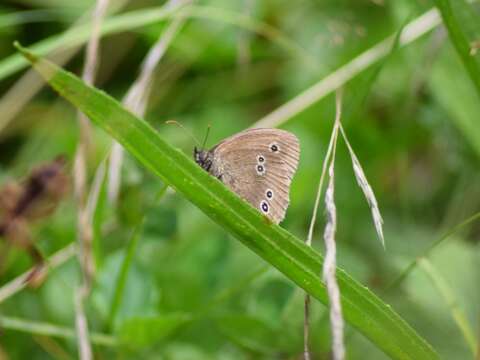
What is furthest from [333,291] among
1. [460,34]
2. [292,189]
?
[292,189]

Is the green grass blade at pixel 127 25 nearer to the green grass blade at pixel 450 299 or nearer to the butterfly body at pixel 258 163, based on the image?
the butterfly body at pixel 258 163

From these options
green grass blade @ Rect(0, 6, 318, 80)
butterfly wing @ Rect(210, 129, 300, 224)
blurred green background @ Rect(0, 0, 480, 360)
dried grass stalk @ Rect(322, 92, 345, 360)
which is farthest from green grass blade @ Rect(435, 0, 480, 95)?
green grass blade @ Rect(0, 6, 318, 80)

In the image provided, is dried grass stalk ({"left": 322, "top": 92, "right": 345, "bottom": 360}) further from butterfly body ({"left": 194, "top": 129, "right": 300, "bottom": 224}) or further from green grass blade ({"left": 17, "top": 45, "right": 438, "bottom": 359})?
butterfly body ({"left": 194, "top": 129, "right": 300, "bottom": 224})

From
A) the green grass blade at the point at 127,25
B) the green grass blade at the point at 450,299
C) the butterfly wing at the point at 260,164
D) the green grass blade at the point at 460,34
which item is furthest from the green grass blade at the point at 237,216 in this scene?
the green grass blade at the point at 127,25

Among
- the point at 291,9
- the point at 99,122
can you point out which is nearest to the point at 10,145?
the point at 291,9

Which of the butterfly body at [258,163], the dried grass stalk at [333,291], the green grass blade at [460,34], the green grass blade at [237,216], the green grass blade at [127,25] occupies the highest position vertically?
the green grass blade at [127,25]

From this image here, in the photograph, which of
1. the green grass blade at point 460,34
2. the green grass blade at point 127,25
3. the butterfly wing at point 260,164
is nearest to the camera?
the green grass blade at point 460,34
